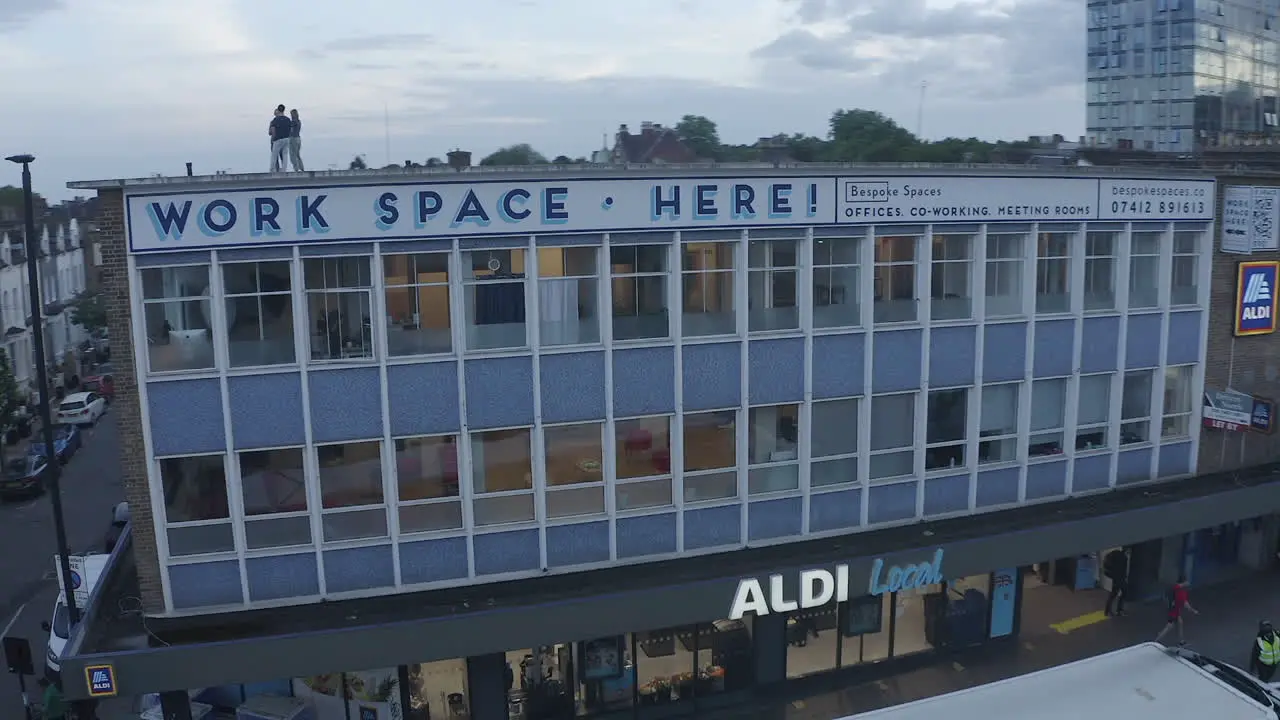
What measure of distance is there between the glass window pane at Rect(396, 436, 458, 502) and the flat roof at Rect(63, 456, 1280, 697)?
166cm

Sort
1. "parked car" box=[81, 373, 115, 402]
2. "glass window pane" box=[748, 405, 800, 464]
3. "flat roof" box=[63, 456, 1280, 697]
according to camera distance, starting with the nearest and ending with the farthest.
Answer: "flat roof" box=[63, 456, 1280, 697] < "glass window pane" box=[748, 405, 800, 464] < "parked car" box=[81, 373, 115, 402]

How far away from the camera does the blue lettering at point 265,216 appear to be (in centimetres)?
1468

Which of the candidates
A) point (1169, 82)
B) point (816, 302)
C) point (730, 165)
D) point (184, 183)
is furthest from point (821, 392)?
point (1169, 82)

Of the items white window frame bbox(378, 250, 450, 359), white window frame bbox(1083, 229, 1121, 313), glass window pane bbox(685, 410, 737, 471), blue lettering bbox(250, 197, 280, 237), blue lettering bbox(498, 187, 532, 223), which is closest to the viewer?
blue lettering bbox(250, 197, 280, 237)

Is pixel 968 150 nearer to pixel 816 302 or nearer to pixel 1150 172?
pixel 1150 172

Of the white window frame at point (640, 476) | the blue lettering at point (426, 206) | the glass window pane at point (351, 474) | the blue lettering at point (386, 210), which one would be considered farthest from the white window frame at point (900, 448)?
the blue lettering at point (386, 210)

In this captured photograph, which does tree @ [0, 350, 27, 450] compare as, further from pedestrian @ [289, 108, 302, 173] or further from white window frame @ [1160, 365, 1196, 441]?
white window frame @ [1160, 365, 1196, 441]

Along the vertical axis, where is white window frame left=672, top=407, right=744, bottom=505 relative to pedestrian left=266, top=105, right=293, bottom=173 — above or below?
below

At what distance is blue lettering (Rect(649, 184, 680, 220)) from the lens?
16203 mm

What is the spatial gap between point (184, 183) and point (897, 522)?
13.3 m

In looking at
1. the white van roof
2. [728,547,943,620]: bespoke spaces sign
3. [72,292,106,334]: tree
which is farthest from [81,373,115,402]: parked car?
the white van roof

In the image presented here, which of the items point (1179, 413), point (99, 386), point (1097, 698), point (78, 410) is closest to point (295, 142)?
point (1097, 698)

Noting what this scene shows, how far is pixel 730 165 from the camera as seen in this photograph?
54.6 feet

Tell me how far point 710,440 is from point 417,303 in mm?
5457
